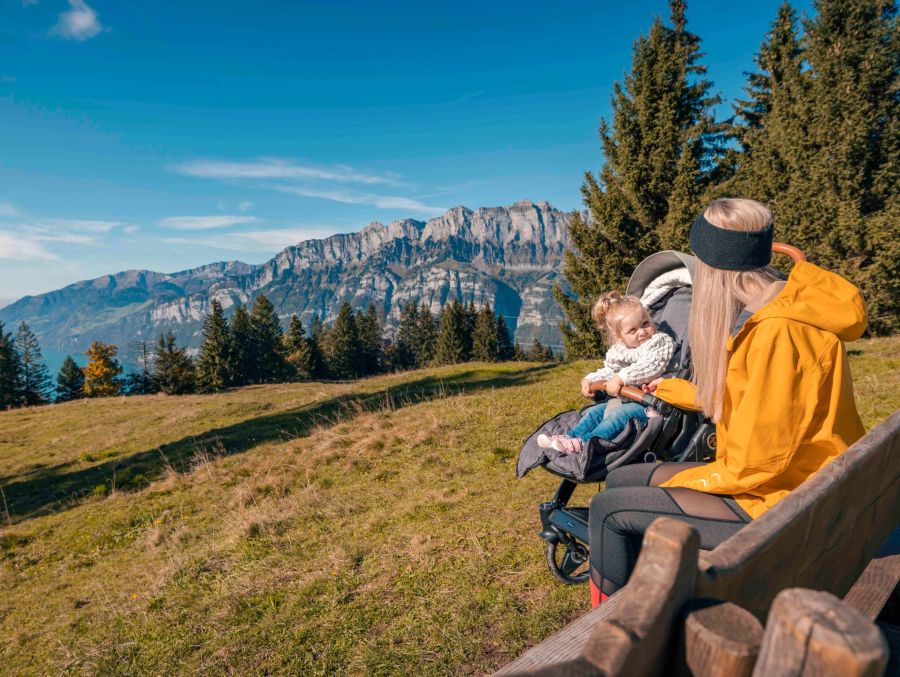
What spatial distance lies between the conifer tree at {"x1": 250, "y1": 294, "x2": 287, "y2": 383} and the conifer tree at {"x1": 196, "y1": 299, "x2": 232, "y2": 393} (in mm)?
3694

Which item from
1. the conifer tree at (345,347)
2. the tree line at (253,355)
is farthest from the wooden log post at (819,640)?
the conifer tree at (345,347)

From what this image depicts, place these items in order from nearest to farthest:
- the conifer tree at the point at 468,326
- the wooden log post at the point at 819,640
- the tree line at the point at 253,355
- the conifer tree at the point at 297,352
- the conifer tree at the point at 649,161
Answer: the wooden log post at the point at 819,640 < the conifer tree at the point at 649,161 < the tree line at the point at 253,355 < the conifer tree at the point at 297,352 < the conifer tree at the point at 468,326

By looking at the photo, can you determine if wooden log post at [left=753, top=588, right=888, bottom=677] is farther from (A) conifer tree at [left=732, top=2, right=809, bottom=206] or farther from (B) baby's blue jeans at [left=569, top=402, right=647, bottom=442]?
(A) conifer tree at [left=732, top=2, right=809, bottom=206]

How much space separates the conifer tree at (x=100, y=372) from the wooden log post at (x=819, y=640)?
75.4 metres

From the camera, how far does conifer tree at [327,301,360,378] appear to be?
71.6 m

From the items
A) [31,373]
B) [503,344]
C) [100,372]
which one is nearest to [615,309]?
[503,344]

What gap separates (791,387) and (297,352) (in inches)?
2811

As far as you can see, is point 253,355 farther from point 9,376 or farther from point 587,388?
point 587,388

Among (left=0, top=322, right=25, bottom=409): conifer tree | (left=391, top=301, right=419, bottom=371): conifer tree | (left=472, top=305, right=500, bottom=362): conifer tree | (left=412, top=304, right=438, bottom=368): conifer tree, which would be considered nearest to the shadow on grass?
(left=472, top=305, right=500, bottom=362): conifer tree

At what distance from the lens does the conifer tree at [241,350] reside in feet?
203

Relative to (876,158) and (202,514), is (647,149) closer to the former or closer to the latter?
(876,158)

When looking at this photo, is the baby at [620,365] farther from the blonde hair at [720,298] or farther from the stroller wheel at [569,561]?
the stroller wheel at [569,561]

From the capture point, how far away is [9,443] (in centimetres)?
1728

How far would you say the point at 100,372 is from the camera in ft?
209
